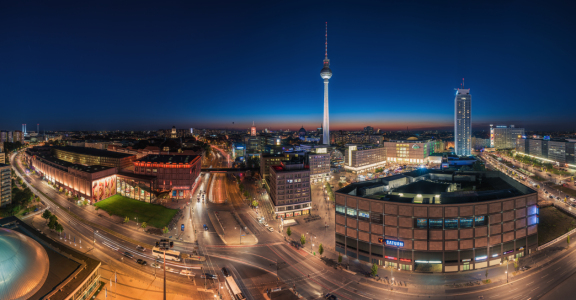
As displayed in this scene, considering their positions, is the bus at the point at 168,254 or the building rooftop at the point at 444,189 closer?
the bus at the point at 168,254

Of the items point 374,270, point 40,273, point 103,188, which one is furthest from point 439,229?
point 103,188

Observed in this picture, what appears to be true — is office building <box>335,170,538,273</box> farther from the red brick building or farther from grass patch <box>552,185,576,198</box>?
the red brick building

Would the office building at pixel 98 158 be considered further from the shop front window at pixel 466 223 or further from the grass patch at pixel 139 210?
the shop front window at pixel 466 223

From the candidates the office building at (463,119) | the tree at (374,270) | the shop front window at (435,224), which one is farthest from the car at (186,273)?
the office building at (463,119)

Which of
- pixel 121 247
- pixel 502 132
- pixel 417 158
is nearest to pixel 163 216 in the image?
pixel 121 247

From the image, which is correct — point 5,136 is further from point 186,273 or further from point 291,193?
point 186,273

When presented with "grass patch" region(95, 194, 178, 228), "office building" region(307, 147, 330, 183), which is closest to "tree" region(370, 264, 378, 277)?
"grass patch" region(95, 194, 178, 228)
